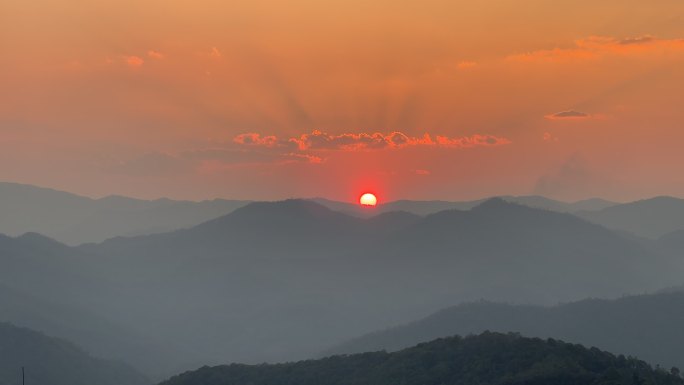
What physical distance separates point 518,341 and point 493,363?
9036 millimetres

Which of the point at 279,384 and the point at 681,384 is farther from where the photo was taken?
the point at 279,384

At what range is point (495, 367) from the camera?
168 metres

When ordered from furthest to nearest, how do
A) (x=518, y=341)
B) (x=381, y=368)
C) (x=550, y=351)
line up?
(x=381, y=368) < (x=518, y=341) < (x=550, y=351)

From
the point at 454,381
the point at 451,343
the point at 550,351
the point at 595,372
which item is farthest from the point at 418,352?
the point at 595,372

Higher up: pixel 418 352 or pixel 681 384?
pixel 418 352

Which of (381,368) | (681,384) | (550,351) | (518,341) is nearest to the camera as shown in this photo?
(681,384)

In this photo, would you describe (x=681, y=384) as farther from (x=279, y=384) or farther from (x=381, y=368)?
(x=279, y=384)

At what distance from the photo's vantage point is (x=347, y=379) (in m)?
190

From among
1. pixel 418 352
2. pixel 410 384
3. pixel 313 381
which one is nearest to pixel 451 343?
pixel 418 352

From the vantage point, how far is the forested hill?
486 feet

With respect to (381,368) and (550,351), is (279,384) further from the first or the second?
(550,351)

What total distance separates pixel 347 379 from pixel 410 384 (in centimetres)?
2140

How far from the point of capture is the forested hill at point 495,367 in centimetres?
14812

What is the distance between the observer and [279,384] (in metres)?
198
